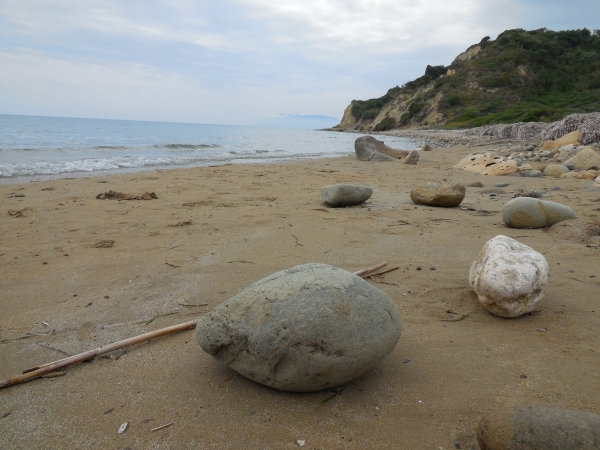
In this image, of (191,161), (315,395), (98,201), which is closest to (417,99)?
(191,161)

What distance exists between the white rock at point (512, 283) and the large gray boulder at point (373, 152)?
11.1 m

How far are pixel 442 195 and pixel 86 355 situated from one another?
451cm

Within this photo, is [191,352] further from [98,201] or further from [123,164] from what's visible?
[123,164]

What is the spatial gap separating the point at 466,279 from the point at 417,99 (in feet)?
174

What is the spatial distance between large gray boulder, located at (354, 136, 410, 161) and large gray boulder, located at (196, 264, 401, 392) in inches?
463

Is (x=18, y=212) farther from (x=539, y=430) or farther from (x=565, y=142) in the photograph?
(x=565, y=142)

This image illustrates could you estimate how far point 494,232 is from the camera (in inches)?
162

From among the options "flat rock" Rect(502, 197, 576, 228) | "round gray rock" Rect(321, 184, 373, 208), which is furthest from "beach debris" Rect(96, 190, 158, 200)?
"flat rock" Rect(502, 197, 576, 228)

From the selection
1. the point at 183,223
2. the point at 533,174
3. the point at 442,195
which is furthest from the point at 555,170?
the point at 183,223

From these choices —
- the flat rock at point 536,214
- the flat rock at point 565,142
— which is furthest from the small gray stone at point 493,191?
the flat rock at point 565,142

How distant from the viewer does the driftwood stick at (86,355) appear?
192 cm

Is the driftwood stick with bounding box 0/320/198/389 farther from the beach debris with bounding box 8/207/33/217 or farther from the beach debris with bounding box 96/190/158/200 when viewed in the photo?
the beach debris with bounding box 96/190/158/200

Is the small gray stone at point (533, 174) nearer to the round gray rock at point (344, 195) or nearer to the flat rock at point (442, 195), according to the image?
the flat rock at point (442, 195)

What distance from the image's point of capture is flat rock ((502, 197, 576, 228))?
13.4 feet
